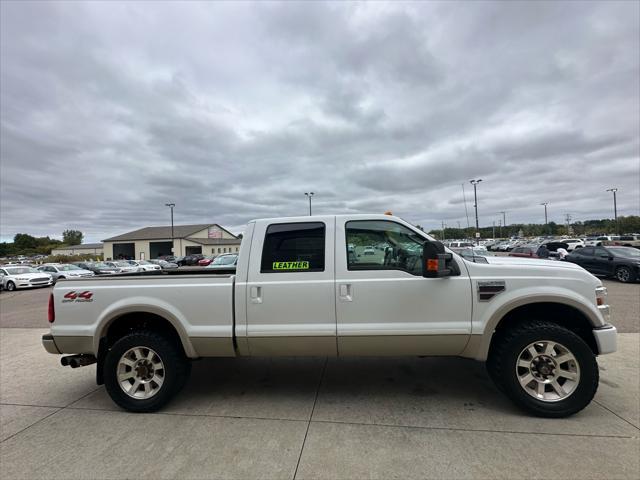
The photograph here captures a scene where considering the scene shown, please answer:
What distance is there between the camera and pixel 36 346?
625 centimetres

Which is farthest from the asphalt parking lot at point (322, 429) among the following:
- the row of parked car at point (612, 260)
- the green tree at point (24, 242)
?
the green tree at point (24, 242)

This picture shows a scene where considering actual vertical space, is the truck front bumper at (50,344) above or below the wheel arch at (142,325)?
below

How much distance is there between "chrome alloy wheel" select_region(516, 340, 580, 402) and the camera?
3.23 metres

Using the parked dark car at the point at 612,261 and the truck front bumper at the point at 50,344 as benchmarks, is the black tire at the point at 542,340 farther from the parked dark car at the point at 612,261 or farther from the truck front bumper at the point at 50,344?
the parked dark car at the point at 612,261

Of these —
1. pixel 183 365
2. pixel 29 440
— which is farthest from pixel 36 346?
pixel 183 365

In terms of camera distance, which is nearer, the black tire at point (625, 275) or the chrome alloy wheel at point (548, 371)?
the chrome alloy wheel at point (548, 371)

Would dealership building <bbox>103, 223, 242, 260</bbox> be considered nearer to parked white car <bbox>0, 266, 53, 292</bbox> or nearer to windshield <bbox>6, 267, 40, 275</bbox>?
windshield <bbox>6, 267, 40, 275</bbox>

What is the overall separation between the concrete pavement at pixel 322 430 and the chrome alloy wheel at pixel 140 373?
249 mm

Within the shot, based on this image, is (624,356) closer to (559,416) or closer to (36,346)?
(559,416)

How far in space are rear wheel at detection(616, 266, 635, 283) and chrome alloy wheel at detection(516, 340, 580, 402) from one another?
13227mm

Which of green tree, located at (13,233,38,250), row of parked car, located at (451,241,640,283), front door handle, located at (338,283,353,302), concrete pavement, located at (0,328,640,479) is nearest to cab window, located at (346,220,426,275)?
front door handle, located at (338,283,353,302)

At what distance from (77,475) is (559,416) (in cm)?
407

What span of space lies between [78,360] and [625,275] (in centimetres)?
1683

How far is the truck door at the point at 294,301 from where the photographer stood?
3398 mm
